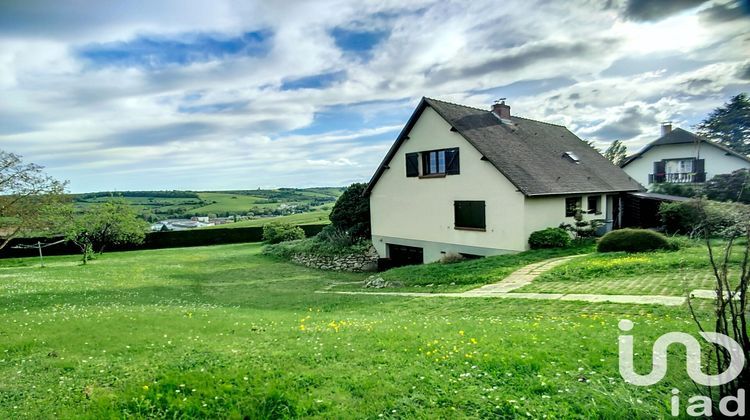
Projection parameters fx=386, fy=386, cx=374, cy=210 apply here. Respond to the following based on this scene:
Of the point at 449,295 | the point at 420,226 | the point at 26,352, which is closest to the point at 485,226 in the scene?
the point at 420,226

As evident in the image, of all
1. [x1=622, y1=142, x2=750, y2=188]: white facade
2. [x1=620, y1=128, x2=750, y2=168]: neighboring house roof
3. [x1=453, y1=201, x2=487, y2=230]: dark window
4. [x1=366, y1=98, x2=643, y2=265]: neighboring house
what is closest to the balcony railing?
[x1=622, y1=142, x2=750, y2=188]: white facade

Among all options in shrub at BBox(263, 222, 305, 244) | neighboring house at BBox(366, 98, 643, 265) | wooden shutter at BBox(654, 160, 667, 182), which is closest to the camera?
neighboring house at BBox(366, 98, 643, 265)

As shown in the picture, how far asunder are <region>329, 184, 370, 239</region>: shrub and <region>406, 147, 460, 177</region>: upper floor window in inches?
215

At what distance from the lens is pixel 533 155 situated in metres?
22.8

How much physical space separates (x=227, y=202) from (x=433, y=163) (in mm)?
73860

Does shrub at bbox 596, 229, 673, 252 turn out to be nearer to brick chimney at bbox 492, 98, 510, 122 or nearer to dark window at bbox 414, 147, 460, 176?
dark window at bbox 414, 147, 460, 176

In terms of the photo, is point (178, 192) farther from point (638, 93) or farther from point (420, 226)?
point (638, 93)

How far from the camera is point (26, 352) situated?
7.26 meters

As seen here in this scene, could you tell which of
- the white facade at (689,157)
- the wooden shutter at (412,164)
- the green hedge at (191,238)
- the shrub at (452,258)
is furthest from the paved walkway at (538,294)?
the green hedge at (191,238)

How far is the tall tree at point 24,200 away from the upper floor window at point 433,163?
17535 mm

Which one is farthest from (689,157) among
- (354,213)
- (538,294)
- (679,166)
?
(538,294)

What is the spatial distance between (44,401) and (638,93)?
29.5 metres

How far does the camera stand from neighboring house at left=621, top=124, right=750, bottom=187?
30.8 m

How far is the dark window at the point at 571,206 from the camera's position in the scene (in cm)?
2152
